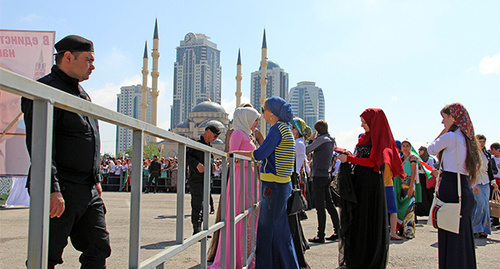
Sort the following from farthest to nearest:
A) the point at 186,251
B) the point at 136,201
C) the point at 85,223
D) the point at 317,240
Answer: the point at 317,240 → the point at 186,251 → the point at 85,223 → the point at 136,201

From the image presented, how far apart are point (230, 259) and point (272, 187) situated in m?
0.77

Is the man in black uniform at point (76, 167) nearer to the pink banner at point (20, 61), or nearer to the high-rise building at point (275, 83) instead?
the pink banner at point (20, 61)

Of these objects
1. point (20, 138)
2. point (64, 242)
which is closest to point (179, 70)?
point (20, 138)

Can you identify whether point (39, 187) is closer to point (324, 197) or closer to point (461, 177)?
point (461, 177)

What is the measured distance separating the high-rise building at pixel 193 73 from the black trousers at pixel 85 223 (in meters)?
124

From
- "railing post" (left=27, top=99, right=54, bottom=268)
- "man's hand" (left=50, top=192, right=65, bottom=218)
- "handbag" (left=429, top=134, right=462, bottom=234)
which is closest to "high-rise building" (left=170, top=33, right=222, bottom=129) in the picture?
"handbag" (left=429, top=134, right=462, bottom=234)

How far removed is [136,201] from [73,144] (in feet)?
2.60

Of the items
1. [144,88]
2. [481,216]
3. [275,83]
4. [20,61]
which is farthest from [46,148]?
[275,83]

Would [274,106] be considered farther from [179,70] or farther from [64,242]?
[179,70]

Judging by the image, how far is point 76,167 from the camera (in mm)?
2232

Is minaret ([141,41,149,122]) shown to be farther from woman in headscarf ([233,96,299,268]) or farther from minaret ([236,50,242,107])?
woman in headscarf ([233,96,299,268])

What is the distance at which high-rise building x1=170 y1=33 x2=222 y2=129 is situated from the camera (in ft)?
413

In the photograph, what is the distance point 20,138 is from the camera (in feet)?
33.4

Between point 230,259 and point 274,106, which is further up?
point 274,106
